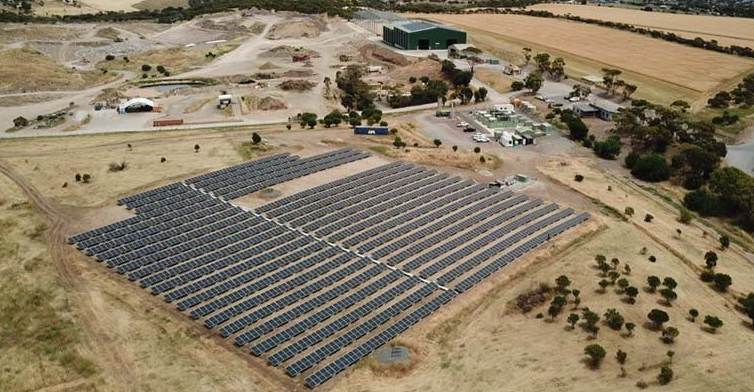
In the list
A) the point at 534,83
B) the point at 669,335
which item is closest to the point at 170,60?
the point at 534,83

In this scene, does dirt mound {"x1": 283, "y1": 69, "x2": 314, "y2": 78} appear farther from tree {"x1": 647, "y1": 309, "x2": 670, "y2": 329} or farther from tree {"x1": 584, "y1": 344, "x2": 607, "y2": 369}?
tree {"x1": 584, "y1": 344, "x2": 607, "y2": 369}

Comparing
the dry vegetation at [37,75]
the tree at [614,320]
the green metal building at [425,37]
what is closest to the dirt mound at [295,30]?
the green metal building at [425,37]

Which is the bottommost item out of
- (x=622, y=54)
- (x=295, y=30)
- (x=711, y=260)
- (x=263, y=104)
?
(x=711, y=260)

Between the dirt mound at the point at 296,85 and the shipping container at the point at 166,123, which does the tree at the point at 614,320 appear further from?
the dirt mound at the point at 296,85

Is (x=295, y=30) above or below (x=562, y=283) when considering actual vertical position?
above

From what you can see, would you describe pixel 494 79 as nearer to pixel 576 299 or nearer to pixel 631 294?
pixel 631 294

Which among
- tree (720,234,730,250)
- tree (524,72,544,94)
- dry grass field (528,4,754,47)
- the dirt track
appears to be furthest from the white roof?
dry grass field (528,4,754,47)

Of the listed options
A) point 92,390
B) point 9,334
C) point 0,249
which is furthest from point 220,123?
point 92,390
